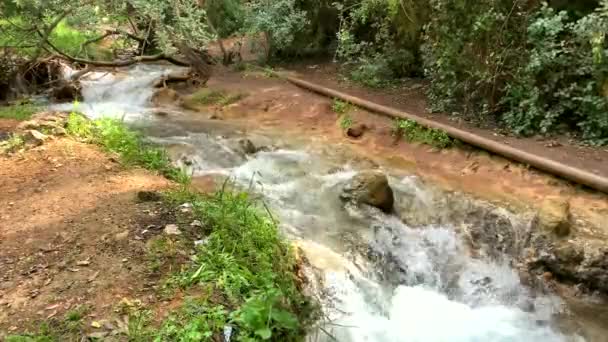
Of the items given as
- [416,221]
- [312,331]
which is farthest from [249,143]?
[312,331]

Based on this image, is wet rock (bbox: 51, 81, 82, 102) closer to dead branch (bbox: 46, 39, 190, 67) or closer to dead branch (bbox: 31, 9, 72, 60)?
dead branch (bbox: 46, 39, 190, 67)

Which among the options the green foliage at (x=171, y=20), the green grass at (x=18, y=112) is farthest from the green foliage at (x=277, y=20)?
the green grass at (x=18, y=112)

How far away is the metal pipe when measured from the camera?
6176 millimetres

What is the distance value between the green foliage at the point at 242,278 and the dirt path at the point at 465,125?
4.13m

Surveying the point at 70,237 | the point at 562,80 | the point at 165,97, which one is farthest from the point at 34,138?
the point at 562,80

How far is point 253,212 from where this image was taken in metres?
4.95

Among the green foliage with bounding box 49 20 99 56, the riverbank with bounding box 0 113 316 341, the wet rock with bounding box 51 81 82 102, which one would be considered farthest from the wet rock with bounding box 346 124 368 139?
the green foliage with bounding box 49 20 99 56

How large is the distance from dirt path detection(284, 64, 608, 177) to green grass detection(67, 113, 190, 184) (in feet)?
14.5

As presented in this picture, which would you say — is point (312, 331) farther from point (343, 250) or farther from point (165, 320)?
point (343, 250)

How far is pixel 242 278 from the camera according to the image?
12.3 ft

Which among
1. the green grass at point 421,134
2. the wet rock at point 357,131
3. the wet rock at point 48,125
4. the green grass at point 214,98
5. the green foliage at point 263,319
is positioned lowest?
the green grass at point 214,98

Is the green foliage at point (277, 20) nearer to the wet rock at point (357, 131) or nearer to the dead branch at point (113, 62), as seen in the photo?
the dead branch at point (113, 62)

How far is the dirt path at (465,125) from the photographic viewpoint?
6.87 meters

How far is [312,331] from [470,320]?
2.00 meters
